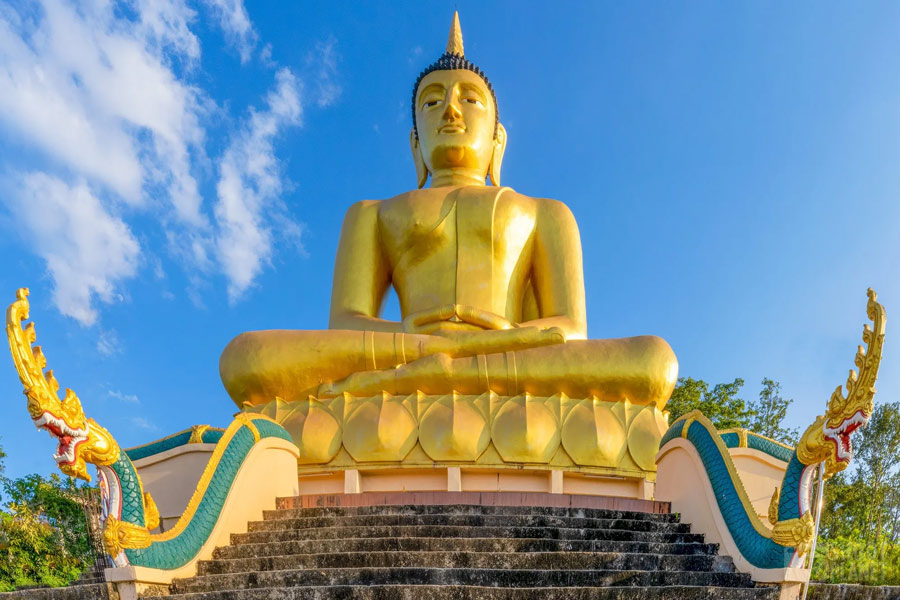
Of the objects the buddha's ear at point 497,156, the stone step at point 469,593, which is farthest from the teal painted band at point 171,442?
the buddha's ear at point 497,156

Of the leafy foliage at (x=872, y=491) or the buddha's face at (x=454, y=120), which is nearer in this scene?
the buddha's face at (x=454, y=120)

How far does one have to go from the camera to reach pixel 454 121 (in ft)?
45.3

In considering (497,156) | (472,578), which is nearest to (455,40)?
(497,156)

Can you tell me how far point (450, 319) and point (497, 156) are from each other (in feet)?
13.8

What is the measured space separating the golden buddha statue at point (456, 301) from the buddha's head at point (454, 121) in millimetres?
19

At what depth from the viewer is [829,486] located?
20.1m

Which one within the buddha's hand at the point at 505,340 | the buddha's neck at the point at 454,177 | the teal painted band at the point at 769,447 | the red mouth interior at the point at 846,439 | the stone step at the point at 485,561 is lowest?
the stone step at the point at 485,561

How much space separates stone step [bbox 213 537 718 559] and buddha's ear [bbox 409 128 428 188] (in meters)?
8.45

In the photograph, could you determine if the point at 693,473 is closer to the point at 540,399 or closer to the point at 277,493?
the point at 540,399

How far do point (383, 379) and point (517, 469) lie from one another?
6.30 feet

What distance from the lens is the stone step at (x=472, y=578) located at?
6125 millimetres

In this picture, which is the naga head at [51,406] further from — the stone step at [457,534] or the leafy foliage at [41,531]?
the leafy foliage at [41,531]

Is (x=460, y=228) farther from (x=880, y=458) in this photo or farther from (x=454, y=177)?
(x=880, y=458)

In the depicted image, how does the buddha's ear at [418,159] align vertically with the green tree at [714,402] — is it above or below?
above
